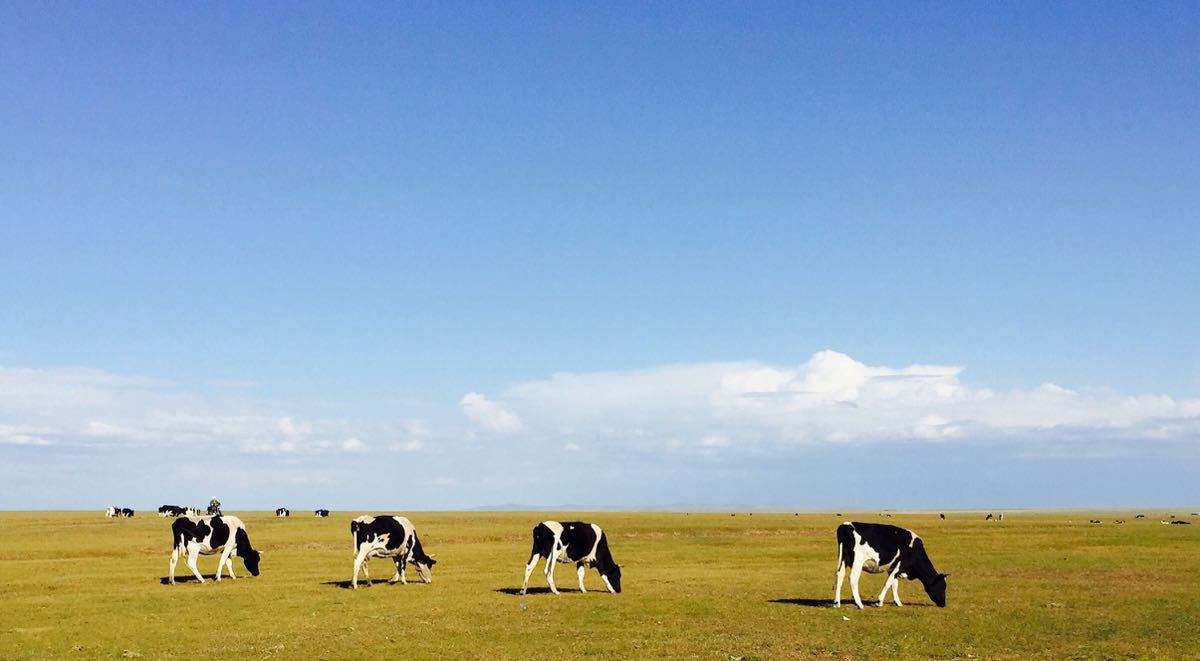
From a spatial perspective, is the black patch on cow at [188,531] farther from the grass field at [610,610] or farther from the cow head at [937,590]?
the cow head at [937,590]

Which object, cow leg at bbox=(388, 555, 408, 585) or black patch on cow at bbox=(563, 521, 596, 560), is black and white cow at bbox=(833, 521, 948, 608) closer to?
black patch on cow at bbox=(563, 521, 596, 560)

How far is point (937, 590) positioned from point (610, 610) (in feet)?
33.2

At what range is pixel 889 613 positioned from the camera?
94.3ft

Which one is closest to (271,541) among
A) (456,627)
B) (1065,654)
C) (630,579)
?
(630,579)

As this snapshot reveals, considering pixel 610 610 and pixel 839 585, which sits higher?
pixel 839 585

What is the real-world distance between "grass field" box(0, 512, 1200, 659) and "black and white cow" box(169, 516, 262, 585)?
1199mm

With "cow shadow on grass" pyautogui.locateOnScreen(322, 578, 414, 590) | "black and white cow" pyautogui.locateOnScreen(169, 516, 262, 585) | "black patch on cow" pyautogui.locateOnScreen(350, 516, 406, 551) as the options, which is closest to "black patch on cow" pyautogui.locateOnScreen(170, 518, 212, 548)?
"black and white cow" pyautogui.locateOnScreen(169, 516, 262, 585)

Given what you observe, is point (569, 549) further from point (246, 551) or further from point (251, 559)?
point (251, 559)

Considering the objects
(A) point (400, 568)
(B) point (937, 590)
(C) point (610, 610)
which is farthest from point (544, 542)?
(B) point (937, 590)

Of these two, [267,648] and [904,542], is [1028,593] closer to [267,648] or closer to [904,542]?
[904,542]

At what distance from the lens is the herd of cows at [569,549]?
30344 mm

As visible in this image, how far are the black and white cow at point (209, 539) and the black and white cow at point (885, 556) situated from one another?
24.2 m

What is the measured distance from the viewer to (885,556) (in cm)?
3047

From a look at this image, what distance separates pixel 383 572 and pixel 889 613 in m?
24.9
